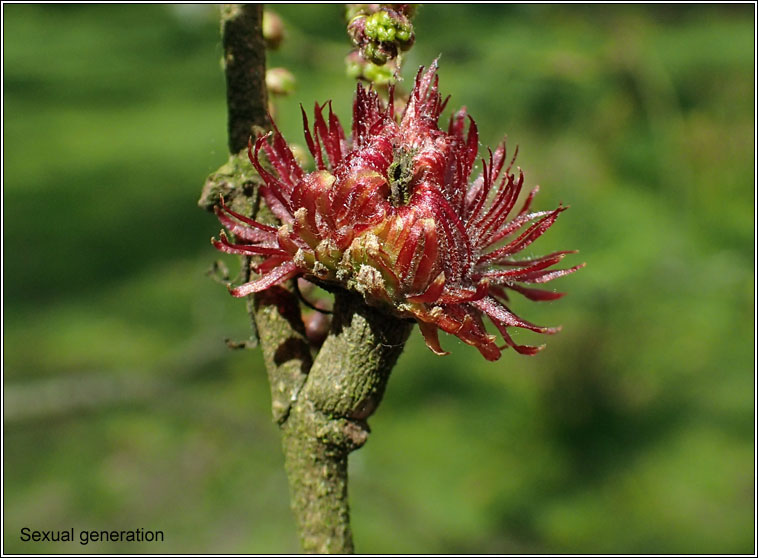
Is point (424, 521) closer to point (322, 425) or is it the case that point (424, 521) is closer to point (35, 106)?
point (322, 425)

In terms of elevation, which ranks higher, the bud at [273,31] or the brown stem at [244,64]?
the bud at [273,31]

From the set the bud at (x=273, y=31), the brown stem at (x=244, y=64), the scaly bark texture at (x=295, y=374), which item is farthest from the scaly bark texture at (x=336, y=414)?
the bud at (x=273, y=31)

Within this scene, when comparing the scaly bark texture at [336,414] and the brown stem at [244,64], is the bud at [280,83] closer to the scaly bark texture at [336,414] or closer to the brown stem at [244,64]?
the brown stem at [244,64]

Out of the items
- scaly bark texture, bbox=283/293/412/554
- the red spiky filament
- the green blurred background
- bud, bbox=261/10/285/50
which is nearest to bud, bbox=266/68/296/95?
bud, bbox=261/10/285/50

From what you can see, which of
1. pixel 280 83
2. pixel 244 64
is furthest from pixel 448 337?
pixel 244 64

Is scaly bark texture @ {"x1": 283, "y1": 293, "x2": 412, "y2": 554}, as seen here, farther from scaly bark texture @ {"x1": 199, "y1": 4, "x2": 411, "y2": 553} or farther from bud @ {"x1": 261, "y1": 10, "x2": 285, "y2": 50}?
bud @ {"x1": 261, "y1": 10, "x2": 285, "y2": 50}
